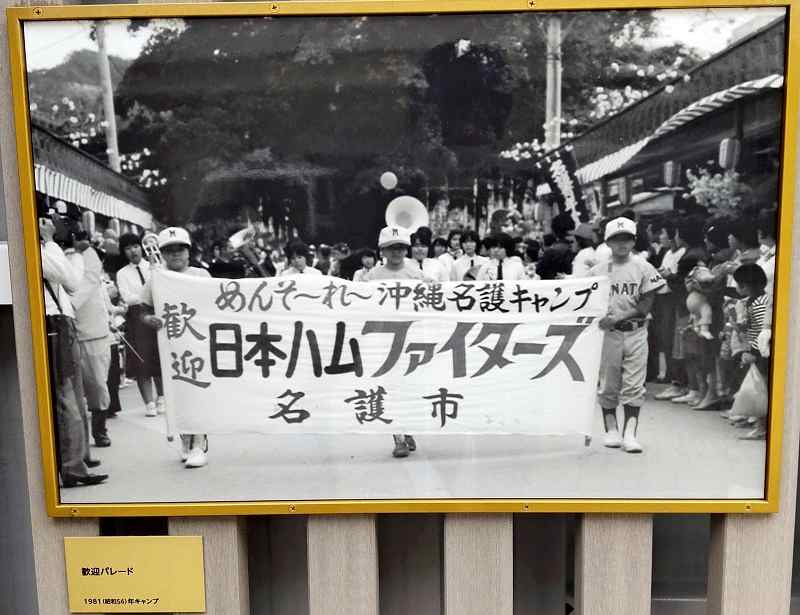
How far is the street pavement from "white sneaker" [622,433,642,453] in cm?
1

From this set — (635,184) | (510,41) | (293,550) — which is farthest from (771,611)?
(510,41)

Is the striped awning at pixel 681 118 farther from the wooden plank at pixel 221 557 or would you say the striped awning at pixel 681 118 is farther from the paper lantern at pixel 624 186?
the wooden plank at pixel 221 557

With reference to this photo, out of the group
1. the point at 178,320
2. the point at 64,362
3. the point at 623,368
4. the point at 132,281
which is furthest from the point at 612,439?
the point at 64,362

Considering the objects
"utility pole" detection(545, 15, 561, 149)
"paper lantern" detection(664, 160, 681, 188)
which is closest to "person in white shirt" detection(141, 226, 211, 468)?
"utility pole" detection(545, 15, 561, 149)

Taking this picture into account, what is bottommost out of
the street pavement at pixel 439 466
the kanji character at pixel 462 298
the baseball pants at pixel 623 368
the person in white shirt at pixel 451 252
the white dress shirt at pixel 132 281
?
the street pavement at pixel 439 466

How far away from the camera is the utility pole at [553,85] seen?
1.21 m

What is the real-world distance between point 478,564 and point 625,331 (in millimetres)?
637

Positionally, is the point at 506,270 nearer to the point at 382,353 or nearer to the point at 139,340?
the point at 382,353

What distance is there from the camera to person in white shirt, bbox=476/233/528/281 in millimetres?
1250

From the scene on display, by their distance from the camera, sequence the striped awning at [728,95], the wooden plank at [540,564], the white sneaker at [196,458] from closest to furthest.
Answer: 1. the striped awning at [728,95]
2. the white sneaker at [196,458]
3. the wooden plank at [540,564]

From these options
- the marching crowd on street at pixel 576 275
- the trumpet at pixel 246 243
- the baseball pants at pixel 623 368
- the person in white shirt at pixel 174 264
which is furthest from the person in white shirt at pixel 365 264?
the baseball pants at pixel 623 368

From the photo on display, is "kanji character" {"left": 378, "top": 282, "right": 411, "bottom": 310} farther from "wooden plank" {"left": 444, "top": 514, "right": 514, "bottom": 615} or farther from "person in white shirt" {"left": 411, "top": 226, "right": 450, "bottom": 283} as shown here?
"wooden plank" {"left": 444, "top": 514, "right": 514, "bottom": 615}

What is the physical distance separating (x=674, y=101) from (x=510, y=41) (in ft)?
1.20

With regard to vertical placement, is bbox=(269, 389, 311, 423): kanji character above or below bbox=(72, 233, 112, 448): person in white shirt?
below
